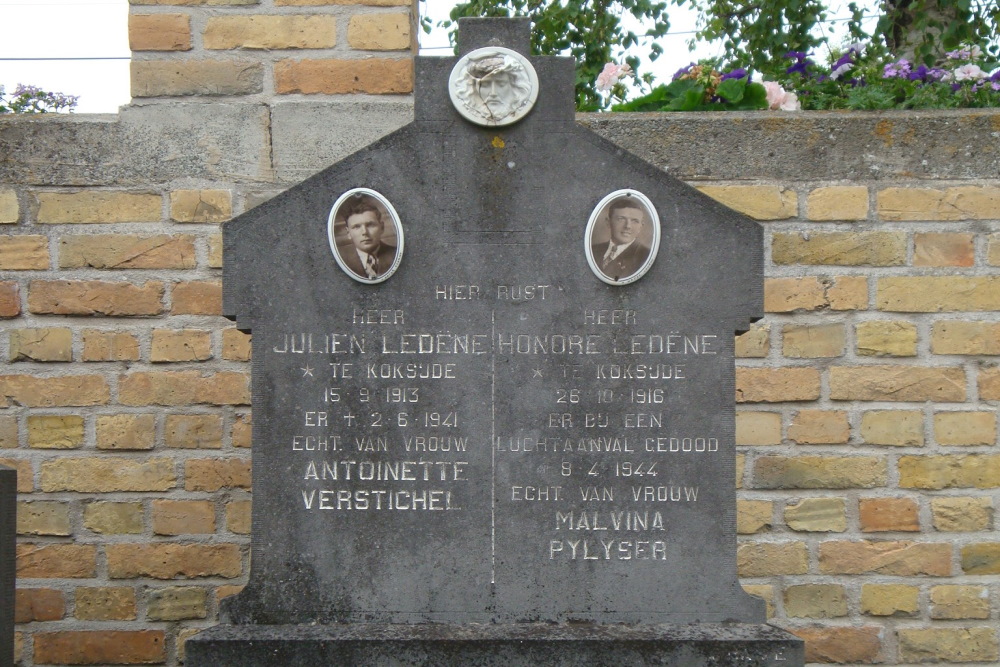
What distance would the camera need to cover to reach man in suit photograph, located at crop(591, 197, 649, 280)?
3076 millimetres

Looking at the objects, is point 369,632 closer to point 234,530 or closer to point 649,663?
point 649,663

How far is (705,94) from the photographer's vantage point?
435 centimetres

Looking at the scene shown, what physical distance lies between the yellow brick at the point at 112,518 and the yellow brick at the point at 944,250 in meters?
2.88

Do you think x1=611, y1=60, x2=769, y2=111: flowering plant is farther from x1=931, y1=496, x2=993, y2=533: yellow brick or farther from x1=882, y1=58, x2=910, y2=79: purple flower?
x1=931, y1=496, x2=993, y2=533: yellow brick

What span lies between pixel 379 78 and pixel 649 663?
2.23 m

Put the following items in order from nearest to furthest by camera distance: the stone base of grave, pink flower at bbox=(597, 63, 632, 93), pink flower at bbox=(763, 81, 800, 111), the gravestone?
the stone base of grave < the gravestone < pink flower at bbox=(763, 81, 800, 111) < pink flower at bbox=(597, 63, 632, 93)

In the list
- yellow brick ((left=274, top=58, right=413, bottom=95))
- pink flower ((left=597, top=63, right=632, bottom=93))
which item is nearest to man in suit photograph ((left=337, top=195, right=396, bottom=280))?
yellow brick ((left=274, top=58, right=413, bottom=95))

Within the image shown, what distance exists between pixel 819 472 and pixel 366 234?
191 centimetres

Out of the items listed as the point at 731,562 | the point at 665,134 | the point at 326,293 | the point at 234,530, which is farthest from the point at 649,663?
the point at 665,134

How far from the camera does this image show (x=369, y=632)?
292cm

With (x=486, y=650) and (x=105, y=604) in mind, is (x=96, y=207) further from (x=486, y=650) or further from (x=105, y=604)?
(x=486, y=650)

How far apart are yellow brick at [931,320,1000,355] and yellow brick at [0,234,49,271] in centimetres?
314

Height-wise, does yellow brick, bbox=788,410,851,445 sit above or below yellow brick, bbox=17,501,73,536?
above

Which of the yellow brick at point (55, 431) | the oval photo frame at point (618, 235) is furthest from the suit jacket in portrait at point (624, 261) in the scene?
the yellow brick at point (55, 431)
